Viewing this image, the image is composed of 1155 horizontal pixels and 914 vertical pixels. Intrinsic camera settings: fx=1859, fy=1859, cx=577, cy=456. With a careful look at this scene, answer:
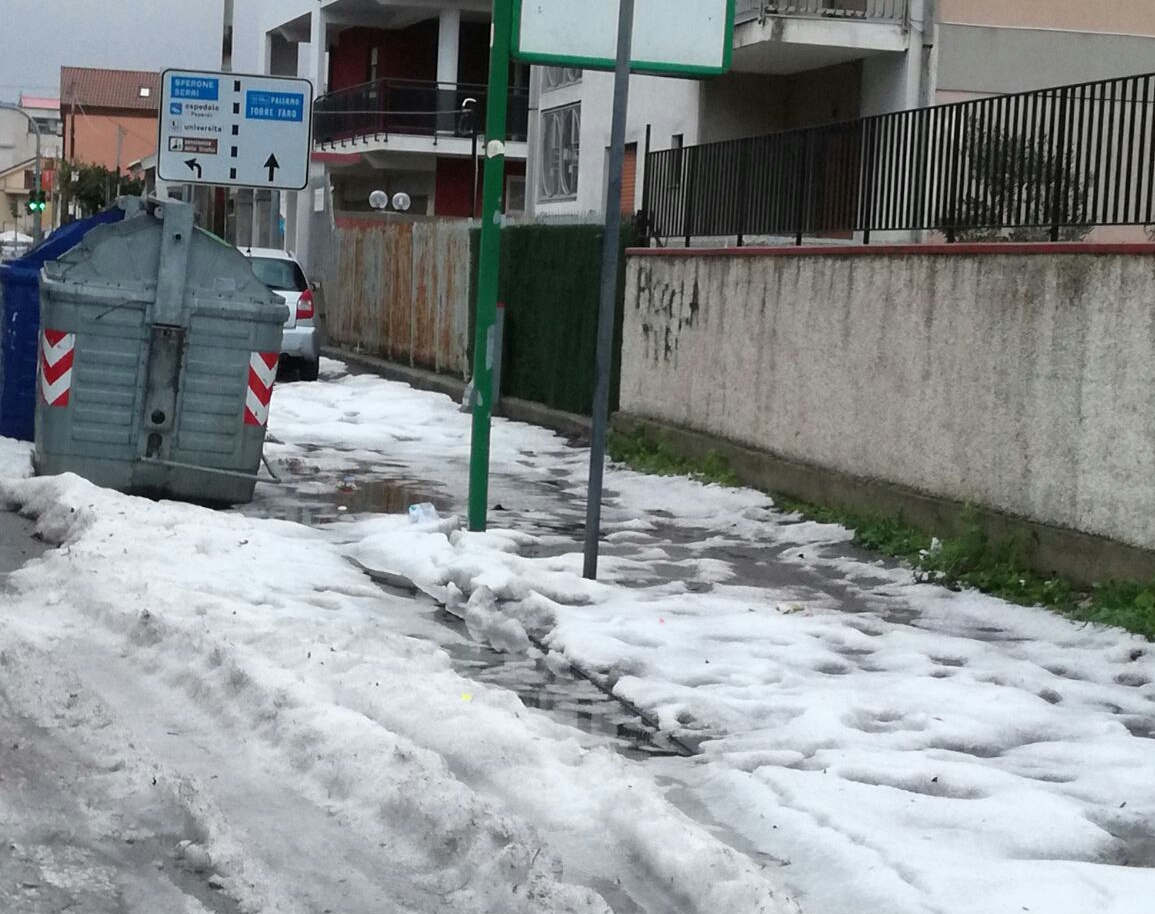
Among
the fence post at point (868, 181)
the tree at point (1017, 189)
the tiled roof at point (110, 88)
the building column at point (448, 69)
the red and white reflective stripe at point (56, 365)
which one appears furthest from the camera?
the tiled roof at point (110, 88)

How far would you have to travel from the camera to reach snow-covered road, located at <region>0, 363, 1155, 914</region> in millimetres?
5199

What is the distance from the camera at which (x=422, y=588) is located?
32.8 feet

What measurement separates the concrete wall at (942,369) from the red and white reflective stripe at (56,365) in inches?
201

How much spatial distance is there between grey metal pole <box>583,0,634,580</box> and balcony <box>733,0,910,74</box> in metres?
12.7

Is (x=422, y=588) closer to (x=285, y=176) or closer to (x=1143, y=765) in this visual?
(x=1143, y=765)

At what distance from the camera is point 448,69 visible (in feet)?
140

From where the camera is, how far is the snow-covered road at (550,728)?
5.20m

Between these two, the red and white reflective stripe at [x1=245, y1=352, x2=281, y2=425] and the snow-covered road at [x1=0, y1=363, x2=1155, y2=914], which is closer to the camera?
the snow-covered road at [x1=0, y1=363, x2=1155, y2=914]

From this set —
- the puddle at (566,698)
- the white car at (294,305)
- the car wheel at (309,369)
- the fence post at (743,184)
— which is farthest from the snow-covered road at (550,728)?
the car wheel at (309,369)

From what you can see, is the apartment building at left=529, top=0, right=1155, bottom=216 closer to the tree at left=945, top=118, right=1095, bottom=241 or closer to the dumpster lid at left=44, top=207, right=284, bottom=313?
the dumpster lid at left=44, top=207, right=284, bottom=313

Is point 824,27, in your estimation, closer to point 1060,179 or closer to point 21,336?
point 21,336

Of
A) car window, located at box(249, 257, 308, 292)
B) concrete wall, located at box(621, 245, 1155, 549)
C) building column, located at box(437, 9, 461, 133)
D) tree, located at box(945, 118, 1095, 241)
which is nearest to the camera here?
concrete wall, located at box(621, 245, 1155, 549)

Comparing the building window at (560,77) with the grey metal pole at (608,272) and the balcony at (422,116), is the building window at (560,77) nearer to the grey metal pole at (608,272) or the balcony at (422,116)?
the balcony at (422,116)

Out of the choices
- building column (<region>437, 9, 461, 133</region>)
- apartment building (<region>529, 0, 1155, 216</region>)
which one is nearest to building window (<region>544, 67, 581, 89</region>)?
apartment building (<region>529, 0, 1155, 216</region>)
